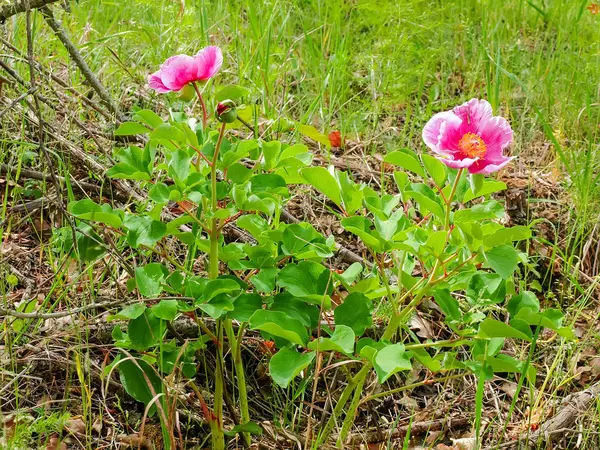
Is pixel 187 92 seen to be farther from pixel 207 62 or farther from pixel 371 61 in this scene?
pixel 371 61

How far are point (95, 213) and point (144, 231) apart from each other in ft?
0.34

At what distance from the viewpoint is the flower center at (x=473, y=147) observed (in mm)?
1431

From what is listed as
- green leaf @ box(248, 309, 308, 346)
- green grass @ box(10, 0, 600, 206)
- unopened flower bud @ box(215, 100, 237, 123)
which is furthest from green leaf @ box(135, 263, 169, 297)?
green grass @ box(10, 0, 600, 206)

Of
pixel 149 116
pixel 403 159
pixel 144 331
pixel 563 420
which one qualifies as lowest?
pixel 563 420

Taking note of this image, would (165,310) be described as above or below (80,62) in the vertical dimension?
below

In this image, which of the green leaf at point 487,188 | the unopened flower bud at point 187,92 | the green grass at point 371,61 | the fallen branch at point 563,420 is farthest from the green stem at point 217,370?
the green grass at point 371,61

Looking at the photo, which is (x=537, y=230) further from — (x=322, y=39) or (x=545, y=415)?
(x=322, y=39)

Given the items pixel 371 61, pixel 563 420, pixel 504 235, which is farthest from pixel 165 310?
pixel 371 61

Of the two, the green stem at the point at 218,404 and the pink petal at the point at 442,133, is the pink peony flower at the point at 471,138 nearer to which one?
the pink petal at the point at 442,133

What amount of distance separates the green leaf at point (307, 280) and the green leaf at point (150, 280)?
0.25 m

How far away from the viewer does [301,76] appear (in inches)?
128

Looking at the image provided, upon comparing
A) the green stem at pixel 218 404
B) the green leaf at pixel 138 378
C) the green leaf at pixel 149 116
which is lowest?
the green stem at pixel 218 404

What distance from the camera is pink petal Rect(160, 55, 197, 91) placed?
1.50 meters

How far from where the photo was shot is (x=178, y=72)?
1515 mm
